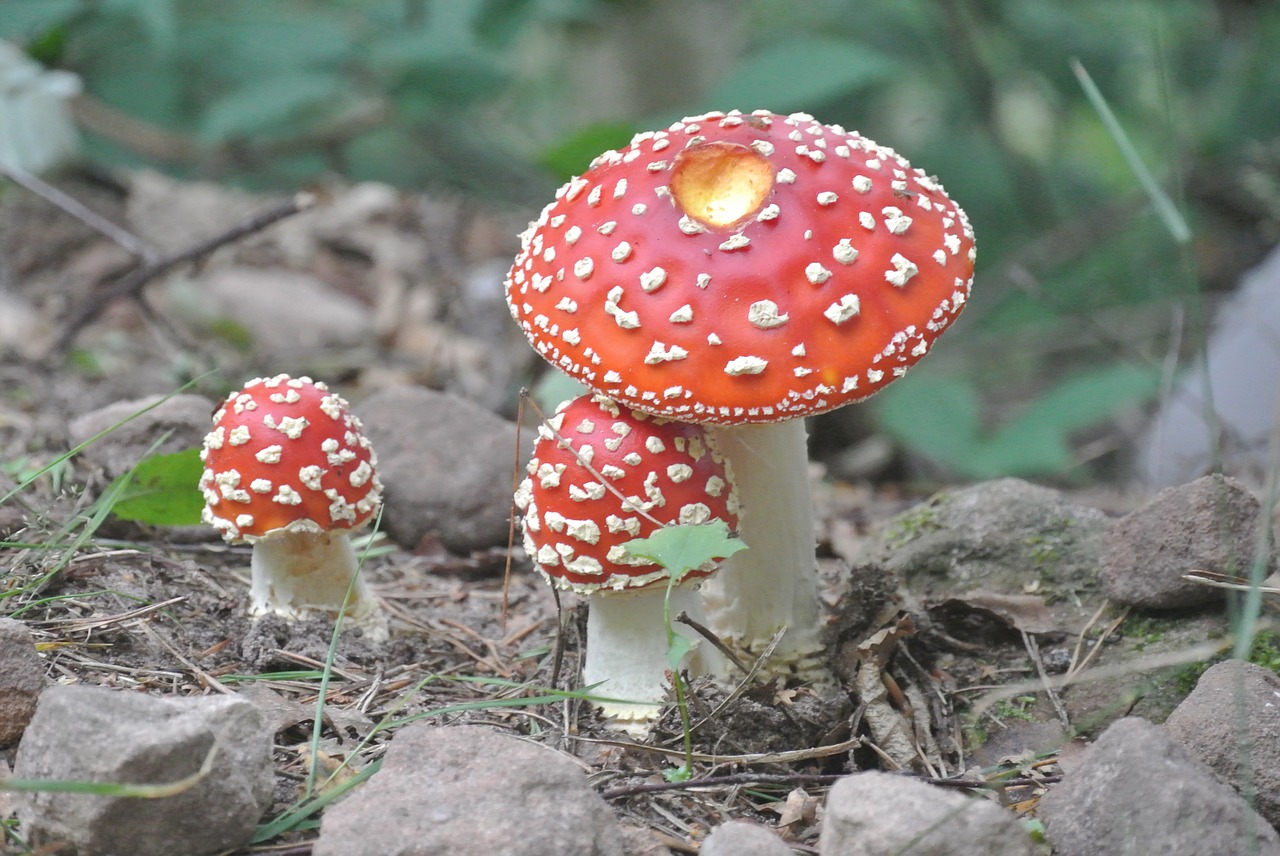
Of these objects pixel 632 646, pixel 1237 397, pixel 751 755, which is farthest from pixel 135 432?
pixel 1237 397

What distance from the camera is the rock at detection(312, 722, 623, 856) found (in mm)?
1868

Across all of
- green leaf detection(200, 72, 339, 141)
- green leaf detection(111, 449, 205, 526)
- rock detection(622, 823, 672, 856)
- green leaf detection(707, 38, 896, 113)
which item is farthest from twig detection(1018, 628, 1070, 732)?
green leaf detection(200, 72, 339, 141)

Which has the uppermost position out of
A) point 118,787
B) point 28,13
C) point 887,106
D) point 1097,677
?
point 28,13

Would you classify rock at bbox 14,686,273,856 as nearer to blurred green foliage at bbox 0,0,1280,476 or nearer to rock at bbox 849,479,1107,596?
rock at bbox 849,479,1107,596

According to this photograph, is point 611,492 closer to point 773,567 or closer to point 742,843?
point 773,567

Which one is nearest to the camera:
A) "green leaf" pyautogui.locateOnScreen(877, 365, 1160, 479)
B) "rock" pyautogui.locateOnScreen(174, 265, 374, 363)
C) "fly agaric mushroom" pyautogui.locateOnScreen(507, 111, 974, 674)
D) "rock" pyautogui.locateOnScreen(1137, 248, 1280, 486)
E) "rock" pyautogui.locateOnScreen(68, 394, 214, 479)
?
"fly agaric mushroom" pyautogui.locateOnScreen(507, 111, 974, 674)

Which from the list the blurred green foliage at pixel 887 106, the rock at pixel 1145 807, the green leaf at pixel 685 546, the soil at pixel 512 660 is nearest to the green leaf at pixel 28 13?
the blurred green foliage at pixel 887 106

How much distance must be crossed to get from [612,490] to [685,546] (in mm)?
284

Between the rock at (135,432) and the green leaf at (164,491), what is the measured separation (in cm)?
46

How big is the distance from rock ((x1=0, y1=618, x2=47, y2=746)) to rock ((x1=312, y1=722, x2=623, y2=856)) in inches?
29.0

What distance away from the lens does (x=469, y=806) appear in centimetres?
195

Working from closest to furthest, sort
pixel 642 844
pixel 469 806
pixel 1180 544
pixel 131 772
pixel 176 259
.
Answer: pixel 131 772
pixel 469 806
pixel 642 844
pixel 1180 544
pixel 176 259

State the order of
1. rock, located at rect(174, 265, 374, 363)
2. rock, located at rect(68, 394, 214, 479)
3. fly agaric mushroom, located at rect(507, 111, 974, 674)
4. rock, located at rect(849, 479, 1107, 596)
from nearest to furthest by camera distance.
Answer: fly agaric mushroom, located at rect(507, 111, 974, 674) < rock, located at rect(849, 479, 1107, 596) < rock, located at rect(68, 394, 214, 479) < rock, located at rect(174, 265, 374, 363)

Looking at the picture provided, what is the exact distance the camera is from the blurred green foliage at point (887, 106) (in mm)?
5457
